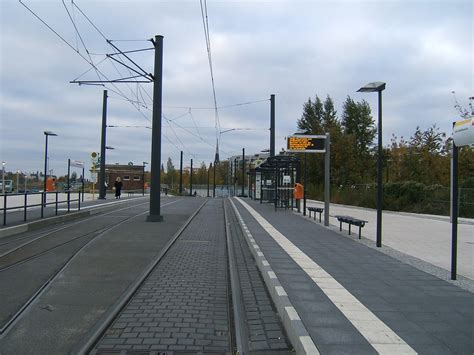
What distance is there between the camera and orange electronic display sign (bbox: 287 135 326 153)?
1786 cm

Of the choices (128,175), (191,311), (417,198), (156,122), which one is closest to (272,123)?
(417,198)

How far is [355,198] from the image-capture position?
32750 mm

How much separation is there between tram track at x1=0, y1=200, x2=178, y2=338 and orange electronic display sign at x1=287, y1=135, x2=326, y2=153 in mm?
7418

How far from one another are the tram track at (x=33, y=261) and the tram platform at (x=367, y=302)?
3.31 metres

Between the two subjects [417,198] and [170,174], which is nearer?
[417,198]

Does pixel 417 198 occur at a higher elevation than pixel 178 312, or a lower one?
higher

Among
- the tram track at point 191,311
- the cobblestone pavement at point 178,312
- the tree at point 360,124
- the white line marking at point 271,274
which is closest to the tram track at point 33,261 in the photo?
the tram track at point 191,311

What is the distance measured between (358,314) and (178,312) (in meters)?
2.20

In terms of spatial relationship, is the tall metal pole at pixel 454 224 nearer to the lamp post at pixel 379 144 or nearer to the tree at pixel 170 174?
the lamp post at pixel 379 144

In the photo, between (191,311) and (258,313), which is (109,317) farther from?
(258,313)

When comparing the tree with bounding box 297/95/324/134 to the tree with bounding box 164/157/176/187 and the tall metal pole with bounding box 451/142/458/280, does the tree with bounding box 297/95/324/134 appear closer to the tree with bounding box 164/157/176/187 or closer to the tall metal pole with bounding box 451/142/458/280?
the tree with bounding box 164/157/176/187

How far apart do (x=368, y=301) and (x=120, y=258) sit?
5.46 m

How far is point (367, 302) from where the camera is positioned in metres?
6.05

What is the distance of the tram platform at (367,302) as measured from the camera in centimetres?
459
